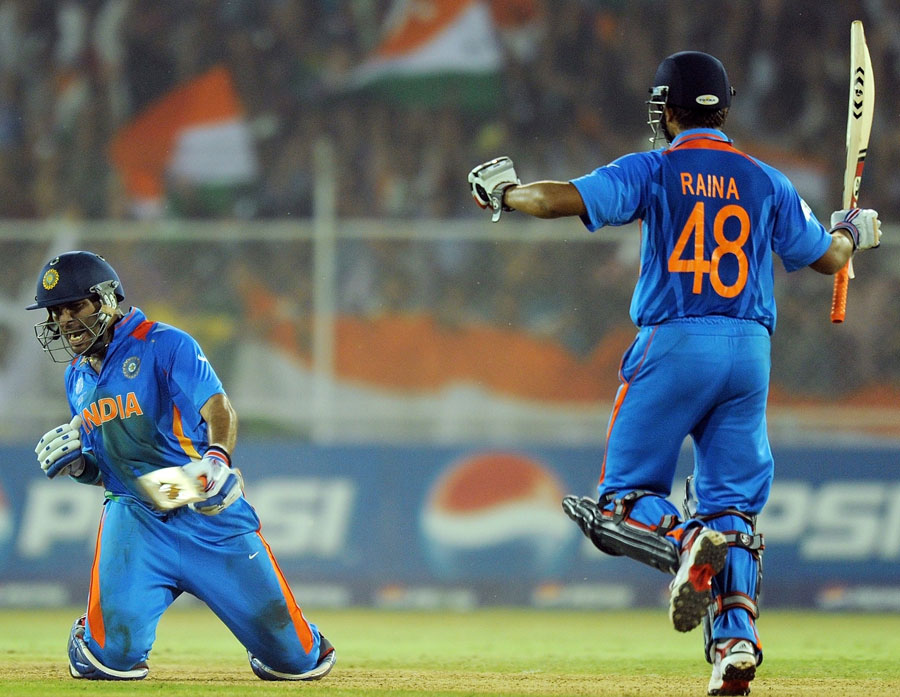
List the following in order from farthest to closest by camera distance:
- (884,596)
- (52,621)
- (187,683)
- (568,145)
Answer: (568,145)
(884,596)
(52,621)
(187,683)

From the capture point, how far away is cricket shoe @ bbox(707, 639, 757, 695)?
5.31 m

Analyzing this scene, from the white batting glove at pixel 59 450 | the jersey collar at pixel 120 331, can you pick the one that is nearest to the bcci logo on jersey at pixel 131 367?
the jersey collar at pixel 120 331

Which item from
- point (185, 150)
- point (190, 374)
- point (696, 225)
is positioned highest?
point (185, 150)

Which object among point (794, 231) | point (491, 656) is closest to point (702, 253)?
point (794, 231)

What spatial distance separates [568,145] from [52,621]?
24.4 ft

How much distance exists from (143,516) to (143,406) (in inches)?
19.2

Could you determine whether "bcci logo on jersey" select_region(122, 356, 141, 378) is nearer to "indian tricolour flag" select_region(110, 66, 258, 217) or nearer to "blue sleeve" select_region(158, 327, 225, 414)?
→ "blue sleeve" select_region(158, 327, 225, 414)

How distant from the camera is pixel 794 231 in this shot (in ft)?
18.5

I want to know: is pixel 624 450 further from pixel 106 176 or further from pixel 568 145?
pixel 106 176

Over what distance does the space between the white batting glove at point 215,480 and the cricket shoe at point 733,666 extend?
2022mm

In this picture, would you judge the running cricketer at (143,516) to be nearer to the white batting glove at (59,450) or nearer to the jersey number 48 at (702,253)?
the white batting glove at (59,450)

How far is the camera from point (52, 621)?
34.7 ft

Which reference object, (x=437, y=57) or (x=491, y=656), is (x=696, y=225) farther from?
(x=437, y=57)

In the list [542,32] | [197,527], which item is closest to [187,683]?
[197,527]
